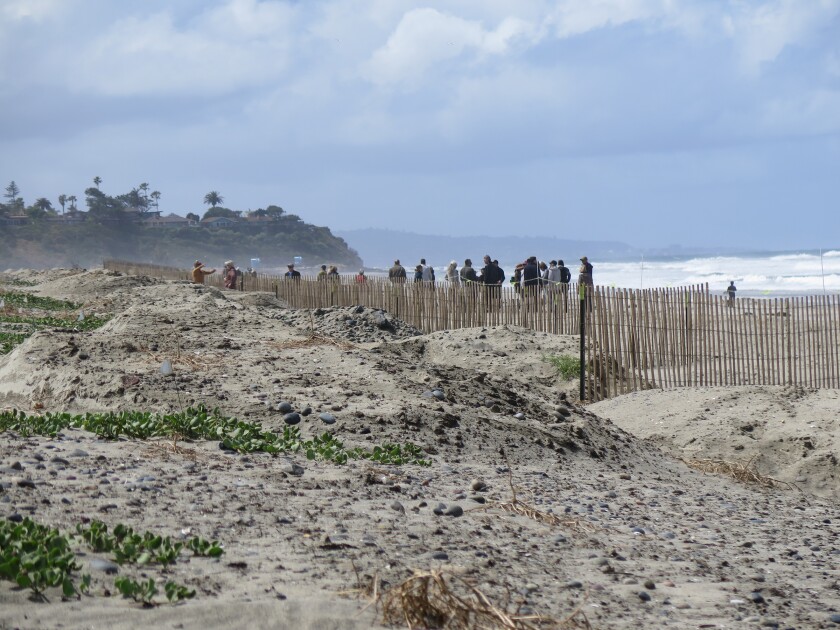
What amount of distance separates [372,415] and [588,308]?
544cm

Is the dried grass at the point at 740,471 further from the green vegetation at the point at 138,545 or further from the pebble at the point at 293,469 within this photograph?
the green vegetation at the point at 138,545

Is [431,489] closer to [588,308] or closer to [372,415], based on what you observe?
[372,415]

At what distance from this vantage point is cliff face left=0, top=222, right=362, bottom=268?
141 metres

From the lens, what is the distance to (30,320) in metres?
17.9

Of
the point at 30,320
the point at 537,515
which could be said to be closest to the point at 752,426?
the point at 537,515

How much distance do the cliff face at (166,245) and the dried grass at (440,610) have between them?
13688cm

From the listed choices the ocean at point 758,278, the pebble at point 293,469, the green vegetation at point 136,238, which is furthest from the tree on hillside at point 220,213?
the pebble at point 293,469

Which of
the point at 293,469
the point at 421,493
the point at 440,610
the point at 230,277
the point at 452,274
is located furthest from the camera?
the point at 230,277

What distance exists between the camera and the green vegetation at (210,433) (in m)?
6.49

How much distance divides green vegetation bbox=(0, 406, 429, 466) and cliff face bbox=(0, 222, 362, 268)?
437 feet

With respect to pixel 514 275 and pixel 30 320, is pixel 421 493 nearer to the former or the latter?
pixel 30 320

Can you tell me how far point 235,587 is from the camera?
12.5ft

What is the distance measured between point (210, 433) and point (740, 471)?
4332 mm

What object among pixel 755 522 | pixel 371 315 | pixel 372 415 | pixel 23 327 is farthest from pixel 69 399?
pixel 371 315
